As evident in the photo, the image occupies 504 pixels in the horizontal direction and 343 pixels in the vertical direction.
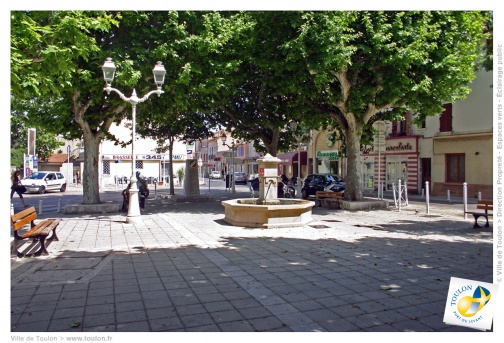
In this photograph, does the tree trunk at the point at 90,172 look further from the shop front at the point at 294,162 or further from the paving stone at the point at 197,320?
the shop front at the point at 294,162

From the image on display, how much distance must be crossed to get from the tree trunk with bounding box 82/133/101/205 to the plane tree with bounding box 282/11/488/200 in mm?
8545

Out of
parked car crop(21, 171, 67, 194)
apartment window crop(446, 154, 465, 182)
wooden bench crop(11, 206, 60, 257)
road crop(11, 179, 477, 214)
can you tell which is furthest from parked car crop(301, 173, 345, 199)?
parked car crop(21, 171, 67, 194)

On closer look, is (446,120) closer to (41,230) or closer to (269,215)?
(269,215)

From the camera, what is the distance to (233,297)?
485cm

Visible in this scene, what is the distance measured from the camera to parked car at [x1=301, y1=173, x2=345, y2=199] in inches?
869

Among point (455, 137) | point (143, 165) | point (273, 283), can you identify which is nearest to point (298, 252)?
point (273, 283)

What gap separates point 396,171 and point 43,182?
87.0ft

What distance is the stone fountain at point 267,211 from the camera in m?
10.6

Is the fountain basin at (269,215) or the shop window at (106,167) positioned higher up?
the shop window at (106,167)

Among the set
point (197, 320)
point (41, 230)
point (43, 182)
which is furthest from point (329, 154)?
point (197, 320)

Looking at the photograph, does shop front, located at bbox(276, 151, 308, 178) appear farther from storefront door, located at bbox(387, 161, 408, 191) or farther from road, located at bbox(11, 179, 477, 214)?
road, located at bbox(11, 179, 477, 214)

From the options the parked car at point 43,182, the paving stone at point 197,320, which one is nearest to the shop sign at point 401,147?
the parked car at point 43,182

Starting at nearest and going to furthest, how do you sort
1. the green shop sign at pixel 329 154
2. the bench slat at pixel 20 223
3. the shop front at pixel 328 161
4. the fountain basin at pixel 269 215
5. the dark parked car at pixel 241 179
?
the bench slat at pixel 20 223 < the fountain basin at pixel 269 215 < the green shop sign at pixel 329 154 < the shop front at pixel 328 161 < the dark parked car at pixel 241 179

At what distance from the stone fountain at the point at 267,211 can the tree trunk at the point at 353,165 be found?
591cm
